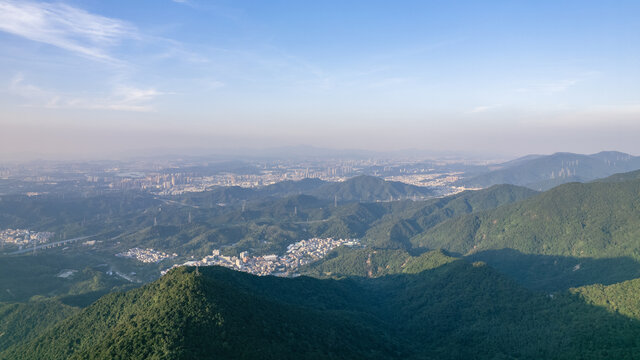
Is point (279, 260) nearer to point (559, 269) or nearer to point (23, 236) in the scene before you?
point (559, 269)

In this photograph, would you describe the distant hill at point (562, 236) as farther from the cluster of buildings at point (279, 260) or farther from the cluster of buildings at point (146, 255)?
the cluster of buildings at point (146, 255)

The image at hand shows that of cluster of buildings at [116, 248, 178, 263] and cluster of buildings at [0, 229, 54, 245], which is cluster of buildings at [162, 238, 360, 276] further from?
cluster of buildings at [0, 229, 54, 245]

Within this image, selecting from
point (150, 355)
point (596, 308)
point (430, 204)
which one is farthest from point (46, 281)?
point (430, 204)

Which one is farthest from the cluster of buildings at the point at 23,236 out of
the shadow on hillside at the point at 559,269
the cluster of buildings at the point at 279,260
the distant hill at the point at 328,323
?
the shadow on hillside at the point at 559,269

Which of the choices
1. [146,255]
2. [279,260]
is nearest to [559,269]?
[279,260]

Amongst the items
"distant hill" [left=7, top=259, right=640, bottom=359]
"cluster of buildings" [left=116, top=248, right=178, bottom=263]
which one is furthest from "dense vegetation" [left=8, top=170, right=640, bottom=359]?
"cluster of buildings" [left=116, top=248, right=178, bottom=263]

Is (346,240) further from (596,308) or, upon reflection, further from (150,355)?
(150,355)
